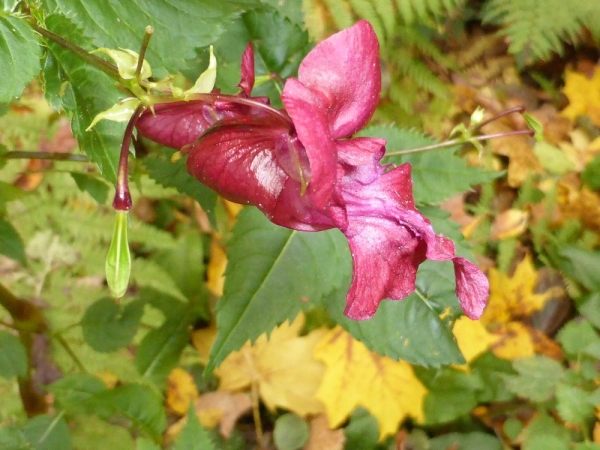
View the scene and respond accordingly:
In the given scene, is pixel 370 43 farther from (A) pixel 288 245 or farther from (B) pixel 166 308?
(B) pixel 166 308

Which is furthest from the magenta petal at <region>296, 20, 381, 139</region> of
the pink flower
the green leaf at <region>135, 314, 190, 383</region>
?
the green leaf at <region>135, 314, 190, 383</region>

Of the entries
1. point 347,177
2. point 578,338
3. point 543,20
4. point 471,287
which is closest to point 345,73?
point 347,177

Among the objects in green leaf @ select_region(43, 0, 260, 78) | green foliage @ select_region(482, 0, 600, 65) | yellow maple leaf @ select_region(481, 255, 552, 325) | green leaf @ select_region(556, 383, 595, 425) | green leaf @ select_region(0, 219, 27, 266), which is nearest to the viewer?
green leaf @ select_region(43, 0, 260, 78)

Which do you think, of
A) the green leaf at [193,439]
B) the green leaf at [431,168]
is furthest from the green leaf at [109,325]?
the green leaf at [431,168]

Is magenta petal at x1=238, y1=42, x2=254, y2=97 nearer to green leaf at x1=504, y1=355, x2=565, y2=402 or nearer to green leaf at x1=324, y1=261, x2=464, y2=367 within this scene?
green leaf at x1=324, y1=261, x2=464, y2=367

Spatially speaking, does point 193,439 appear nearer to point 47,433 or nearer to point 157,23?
point 47,433

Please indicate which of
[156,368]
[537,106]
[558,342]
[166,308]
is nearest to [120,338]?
[156,368]
